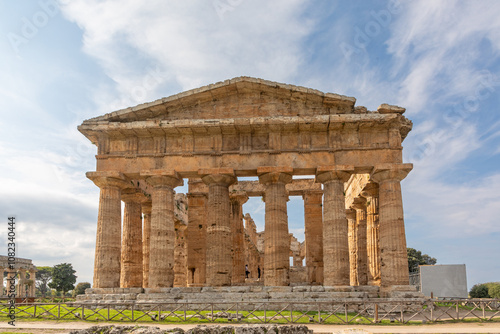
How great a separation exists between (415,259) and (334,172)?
45.5m

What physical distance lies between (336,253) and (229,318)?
7.43 meters

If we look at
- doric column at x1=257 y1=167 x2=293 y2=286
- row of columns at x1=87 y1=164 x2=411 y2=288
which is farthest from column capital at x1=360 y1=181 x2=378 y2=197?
doric column at x1=257 y1=167 x2=293 y2=286

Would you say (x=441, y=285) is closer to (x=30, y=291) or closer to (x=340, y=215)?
(x=340, y=215)

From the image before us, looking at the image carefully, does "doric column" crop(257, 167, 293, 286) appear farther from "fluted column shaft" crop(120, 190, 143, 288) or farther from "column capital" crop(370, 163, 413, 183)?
"fluted column shaft" crop(120, 190, 143, 288)

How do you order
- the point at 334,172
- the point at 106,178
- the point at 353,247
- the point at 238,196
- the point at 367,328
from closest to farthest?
the point at 367,328 < the point at 334,172 < the point at 106,178 < the point at 353,247 < the point at 238,196

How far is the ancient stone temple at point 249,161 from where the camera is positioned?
2252cm

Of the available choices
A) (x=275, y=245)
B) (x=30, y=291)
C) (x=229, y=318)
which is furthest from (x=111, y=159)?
(x=30, y=291)

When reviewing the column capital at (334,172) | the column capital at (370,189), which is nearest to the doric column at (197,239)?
the column capital at (334,172)

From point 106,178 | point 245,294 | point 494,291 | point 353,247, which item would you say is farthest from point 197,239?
point 494,291

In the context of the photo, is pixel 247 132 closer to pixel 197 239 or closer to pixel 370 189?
pixel 370 189

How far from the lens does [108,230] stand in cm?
2336

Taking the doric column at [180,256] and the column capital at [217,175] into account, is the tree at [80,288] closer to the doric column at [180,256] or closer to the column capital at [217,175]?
the doric column at [180,256]

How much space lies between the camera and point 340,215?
74.6ft

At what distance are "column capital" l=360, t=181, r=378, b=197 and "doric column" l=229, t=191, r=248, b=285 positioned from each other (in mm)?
8246
